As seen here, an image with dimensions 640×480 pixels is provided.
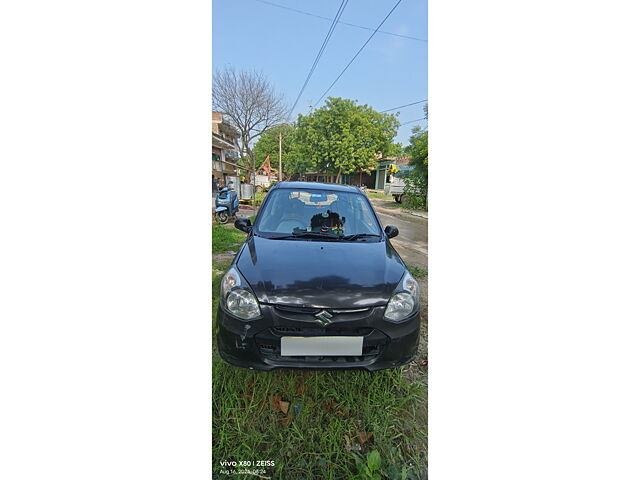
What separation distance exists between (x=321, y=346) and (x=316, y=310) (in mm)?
188

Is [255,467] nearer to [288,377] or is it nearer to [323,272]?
[288,377]

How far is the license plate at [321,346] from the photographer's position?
137cm

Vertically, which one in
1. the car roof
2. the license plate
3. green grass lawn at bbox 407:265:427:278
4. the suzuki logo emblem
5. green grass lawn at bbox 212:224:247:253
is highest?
the car roof

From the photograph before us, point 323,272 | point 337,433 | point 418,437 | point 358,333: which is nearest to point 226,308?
point 323,272

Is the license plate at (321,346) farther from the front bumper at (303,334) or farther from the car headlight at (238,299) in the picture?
the car headlight at (238,299)

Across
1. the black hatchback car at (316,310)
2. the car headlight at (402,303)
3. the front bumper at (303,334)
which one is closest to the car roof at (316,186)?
the black hatchback car at (316,310)

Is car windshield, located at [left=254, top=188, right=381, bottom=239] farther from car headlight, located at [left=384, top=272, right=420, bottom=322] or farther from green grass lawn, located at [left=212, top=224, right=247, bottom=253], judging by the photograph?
car headlight, located at [left=384, top=272, right=420, bottom=322]

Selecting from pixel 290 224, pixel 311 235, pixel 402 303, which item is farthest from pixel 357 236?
pixel 402 303

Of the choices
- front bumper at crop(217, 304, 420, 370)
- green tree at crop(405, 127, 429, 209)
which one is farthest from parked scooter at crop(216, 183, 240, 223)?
green tree at crop(405, 127, 429, 209)

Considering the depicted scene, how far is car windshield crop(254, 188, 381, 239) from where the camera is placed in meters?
1.99

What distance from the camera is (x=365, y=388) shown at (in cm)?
163

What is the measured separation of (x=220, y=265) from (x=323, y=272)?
4.09 ft

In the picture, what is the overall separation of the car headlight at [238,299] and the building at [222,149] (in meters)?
0.72

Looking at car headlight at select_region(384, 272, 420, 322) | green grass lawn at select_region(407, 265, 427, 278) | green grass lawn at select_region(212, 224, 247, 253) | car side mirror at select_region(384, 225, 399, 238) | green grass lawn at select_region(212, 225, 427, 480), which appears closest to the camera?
green grass lawn at select_region(212, 225, 427, 480)
